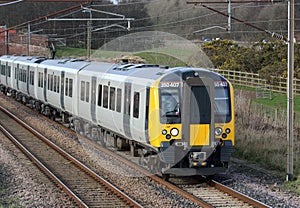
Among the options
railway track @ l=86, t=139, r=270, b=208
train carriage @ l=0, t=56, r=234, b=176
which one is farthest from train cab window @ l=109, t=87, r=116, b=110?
railway track @ l=86, t=139, r=270, b=208

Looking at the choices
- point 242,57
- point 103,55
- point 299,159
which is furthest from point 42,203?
point 103,55

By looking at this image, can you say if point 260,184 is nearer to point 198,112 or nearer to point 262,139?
point 198,112

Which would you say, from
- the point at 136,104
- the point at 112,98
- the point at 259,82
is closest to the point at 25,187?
the point at 136,104

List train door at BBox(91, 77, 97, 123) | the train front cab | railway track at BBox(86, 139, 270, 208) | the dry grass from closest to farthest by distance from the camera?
railway track at BBox(86, 139, 270, 208) → the train front cab → the dry grass → train door at BBox(91, 77, 97, 123)

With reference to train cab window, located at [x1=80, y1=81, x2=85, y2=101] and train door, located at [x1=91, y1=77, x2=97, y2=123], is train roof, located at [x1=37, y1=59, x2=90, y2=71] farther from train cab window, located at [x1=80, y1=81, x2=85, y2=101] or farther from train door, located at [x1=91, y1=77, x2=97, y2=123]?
train door, located at [x1=91, y1=77, x2=97, y2=123]

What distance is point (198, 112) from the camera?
12.7 meters

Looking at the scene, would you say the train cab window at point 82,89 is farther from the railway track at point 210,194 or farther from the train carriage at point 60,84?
the railway track at point 210,194

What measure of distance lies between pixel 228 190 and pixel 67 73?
10806 millimetres

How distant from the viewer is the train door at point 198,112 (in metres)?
12.7

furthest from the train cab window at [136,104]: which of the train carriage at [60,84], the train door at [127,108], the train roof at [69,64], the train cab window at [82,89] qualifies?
Result: the train roof at [69,64]

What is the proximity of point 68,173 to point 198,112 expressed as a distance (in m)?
3.67

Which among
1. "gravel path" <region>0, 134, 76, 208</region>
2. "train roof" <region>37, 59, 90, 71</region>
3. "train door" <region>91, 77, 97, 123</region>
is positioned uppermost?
"train roof" <region>37, 59, 90, 71</region>

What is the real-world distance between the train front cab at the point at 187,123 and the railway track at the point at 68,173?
1.41 m

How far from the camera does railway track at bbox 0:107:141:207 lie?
11.7 metres
